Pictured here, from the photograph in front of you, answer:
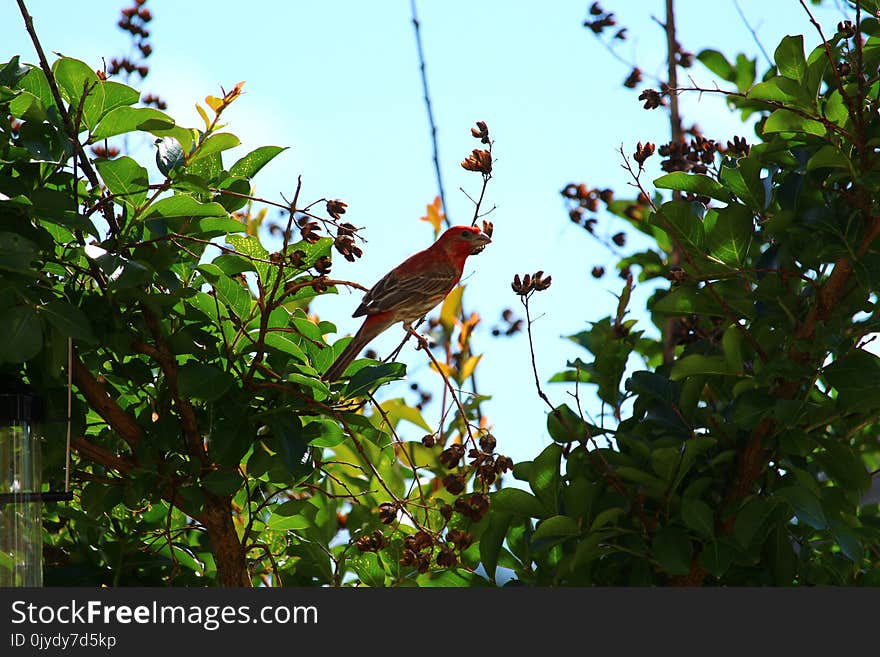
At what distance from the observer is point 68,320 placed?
62.8 inches

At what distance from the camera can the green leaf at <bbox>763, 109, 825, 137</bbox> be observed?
192cm

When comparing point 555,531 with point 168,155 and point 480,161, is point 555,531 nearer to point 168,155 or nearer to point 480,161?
point 480,161

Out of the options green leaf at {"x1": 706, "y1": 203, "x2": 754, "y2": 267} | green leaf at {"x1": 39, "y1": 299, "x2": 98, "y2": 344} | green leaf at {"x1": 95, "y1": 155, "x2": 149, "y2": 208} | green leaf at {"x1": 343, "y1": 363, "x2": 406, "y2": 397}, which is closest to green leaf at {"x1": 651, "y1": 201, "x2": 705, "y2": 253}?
green leaf at {"x1": 706, "y1": 203, "x2": 754, "y2": 267}

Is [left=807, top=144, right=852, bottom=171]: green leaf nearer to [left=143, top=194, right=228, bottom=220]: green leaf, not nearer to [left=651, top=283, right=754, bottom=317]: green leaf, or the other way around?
[left=651, top=283, right=754, bottom=317]: green leaf

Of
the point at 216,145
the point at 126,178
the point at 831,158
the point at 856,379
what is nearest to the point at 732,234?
the point at 831,158

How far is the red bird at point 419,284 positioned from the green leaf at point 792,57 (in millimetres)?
680

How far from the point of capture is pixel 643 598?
4.72ft

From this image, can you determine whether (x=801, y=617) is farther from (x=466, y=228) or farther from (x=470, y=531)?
(x=466, y=228)

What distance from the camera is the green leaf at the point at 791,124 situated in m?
1.92

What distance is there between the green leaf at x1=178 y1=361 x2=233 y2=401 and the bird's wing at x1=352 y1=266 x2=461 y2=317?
0.63m

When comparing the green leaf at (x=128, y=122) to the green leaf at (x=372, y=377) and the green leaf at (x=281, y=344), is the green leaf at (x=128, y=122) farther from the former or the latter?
the green leaf at (x=372, y=377)

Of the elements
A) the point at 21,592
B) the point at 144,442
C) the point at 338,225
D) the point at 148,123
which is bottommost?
the point at 21,592

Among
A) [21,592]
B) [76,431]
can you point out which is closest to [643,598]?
[21,592]

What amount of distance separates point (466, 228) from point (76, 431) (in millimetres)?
919
